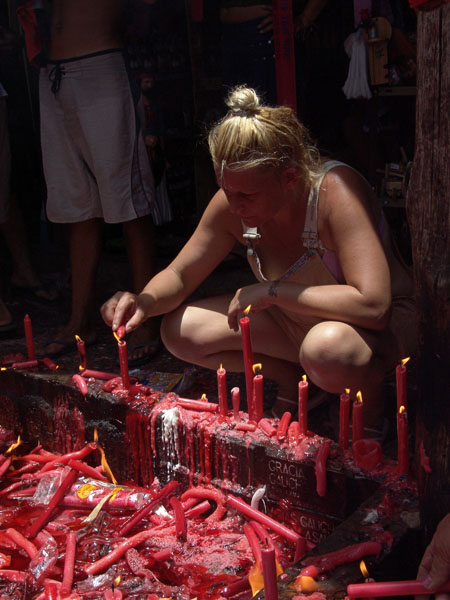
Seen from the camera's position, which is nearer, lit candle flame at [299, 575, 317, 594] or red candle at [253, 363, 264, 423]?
lit candle flame at [299, 575, 317, 594]

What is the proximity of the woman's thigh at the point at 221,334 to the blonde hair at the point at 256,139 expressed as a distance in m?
0.66

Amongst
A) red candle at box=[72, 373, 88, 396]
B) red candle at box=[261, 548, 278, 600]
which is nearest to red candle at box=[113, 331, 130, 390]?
red candle at box=[72, 373, 88, 396]

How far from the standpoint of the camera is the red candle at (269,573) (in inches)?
62.9

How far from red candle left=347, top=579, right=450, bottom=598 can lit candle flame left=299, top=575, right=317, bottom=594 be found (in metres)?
0.10

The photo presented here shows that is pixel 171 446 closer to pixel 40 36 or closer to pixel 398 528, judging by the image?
pixel 398 528

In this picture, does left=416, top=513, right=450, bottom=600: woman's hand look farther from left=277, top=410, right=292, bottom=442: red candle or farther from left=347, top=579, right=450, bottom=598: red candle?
left=277, top=410, right=292, bottom=442: red candle

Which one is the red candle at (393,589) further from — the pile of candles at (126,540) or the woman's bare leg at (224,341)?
the woman's bare leg at (224,341)

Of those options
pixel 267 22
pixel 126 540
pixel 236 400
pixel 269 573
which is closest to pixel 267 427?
pixel 236 400

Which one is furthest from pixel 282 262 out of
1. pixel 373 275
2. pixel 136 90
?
pixel 136 90

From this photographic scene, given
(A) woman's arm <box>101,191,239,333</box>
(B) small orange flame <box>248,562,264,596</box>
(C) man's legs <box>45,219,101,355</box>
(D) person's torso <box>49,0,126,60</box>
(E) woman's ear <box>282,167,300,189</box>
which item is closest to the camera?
(B) small orange flame <box>248,562,264,596</box>

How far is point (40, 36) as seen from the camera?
3926 mm

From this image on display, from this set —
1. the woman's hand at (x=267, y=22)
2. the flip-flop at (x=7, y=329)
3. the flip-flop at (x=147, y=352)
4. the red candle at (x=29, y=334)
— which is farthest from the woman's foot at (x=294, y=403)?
the woman's hand at (x=267, y=22)

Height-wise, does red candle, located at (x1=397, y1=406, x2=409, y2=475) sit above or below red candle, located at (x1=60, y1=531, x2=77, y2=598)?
above

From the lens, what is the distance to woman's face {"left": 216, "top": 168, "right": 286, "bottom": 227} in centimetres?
255
